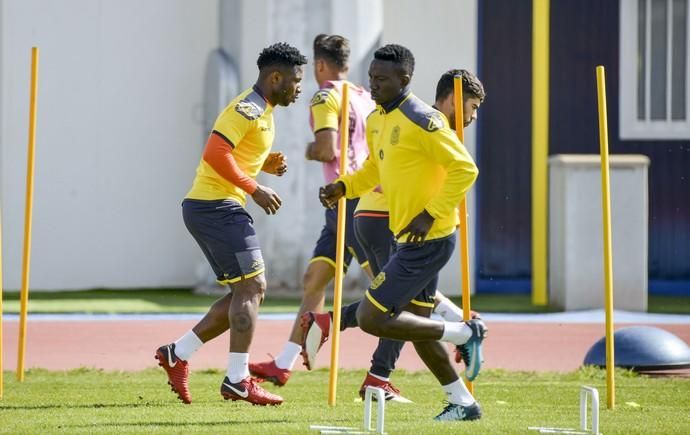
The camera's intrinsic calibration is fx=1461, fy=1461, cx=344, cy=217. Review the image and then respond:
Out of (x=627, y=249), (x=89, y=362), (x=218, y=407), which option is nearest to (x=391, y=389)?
(x=218, y=407)

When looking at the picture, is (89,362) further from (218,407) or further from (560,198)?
(560,198)

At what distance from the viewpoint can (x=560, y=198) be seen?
15.9m

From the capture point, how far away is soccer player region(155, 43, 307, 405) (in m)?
8.48

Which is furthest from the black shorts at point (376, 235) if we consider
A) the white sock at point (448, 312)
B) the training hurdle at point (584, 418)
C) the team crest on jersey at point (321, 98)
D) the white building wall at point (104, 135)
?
the white building wall at point (104, 135)

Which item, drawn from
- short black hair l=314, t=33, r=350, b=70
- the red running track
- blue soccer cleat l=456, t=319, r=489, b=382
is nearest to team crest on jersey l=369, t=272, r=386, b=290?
blue soccer cleat l=456, t=319, r=489, b=382

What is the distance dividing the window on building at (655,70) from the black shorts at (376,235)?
962 cm

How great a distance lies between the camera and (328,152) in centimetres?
945

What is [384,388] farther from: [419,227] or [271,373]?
[419,227]

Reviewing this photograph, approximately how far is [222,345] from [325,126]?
11.2 feet

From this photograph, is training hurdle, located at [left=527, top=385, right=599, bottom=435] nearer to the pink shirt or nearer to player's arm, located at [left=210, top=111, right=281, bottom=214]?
player's arm, located at [left=210, top=111, right=281, bottom=214]

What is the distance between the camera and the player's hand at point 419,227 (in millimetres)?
7250

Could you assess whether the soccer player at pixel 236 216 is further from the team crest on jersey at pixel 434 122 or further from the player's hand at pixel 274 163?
the team crest on jersey at pixel 434 122

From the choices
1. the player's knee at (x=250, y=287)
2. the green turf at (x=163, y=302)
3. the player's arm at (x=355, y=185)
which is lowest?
the green turf at (x=163, y=302)

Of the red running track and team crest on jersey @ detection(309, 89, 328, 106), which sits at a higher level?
team crest on jersey @ detection(309, 89, 328, 106)
